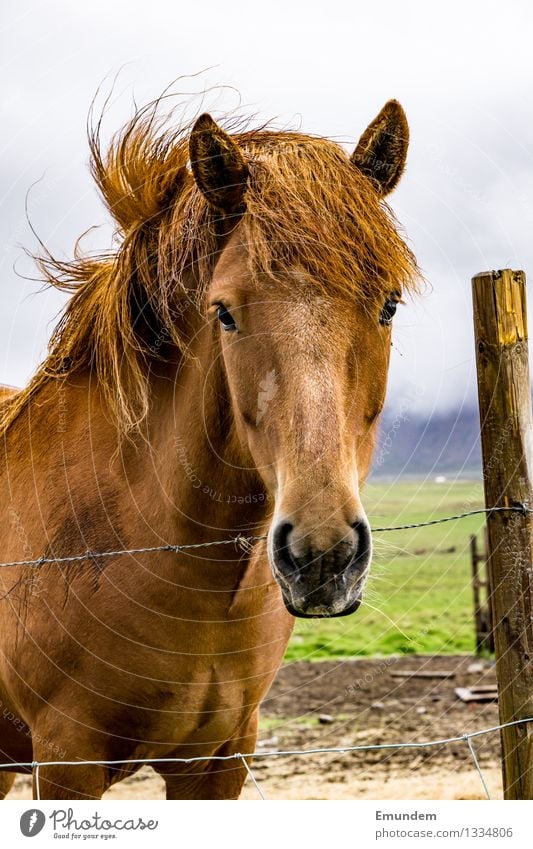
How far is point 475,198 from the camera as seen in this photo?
3.13 meters

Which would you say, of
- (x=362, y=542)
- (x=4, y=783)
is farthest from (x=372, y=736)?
(x=362, y=542)

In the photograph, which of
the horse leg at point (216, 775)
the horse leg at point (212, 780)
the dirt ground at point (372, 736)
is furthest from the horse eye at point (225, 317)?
the dirt ground at point (372, 736)

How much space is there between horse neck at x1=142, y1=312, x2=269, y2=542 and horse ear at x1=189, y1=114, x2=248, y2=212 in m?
0.42

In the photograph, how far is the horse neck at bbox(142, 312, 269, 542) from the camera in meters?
2.66

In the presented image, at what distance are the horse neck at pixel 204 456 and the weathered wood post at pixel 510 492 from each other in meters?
0.74

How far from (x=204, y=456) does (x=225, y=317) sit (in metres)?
0.51

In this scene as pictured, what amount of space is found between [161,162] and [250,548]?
1.45 meters

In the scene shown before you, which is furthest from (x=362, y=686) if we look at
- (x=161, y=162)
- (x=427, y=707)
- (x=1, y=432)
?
(x=161, y=162)

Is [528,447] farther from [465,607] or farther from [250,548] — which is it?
[465,607]
